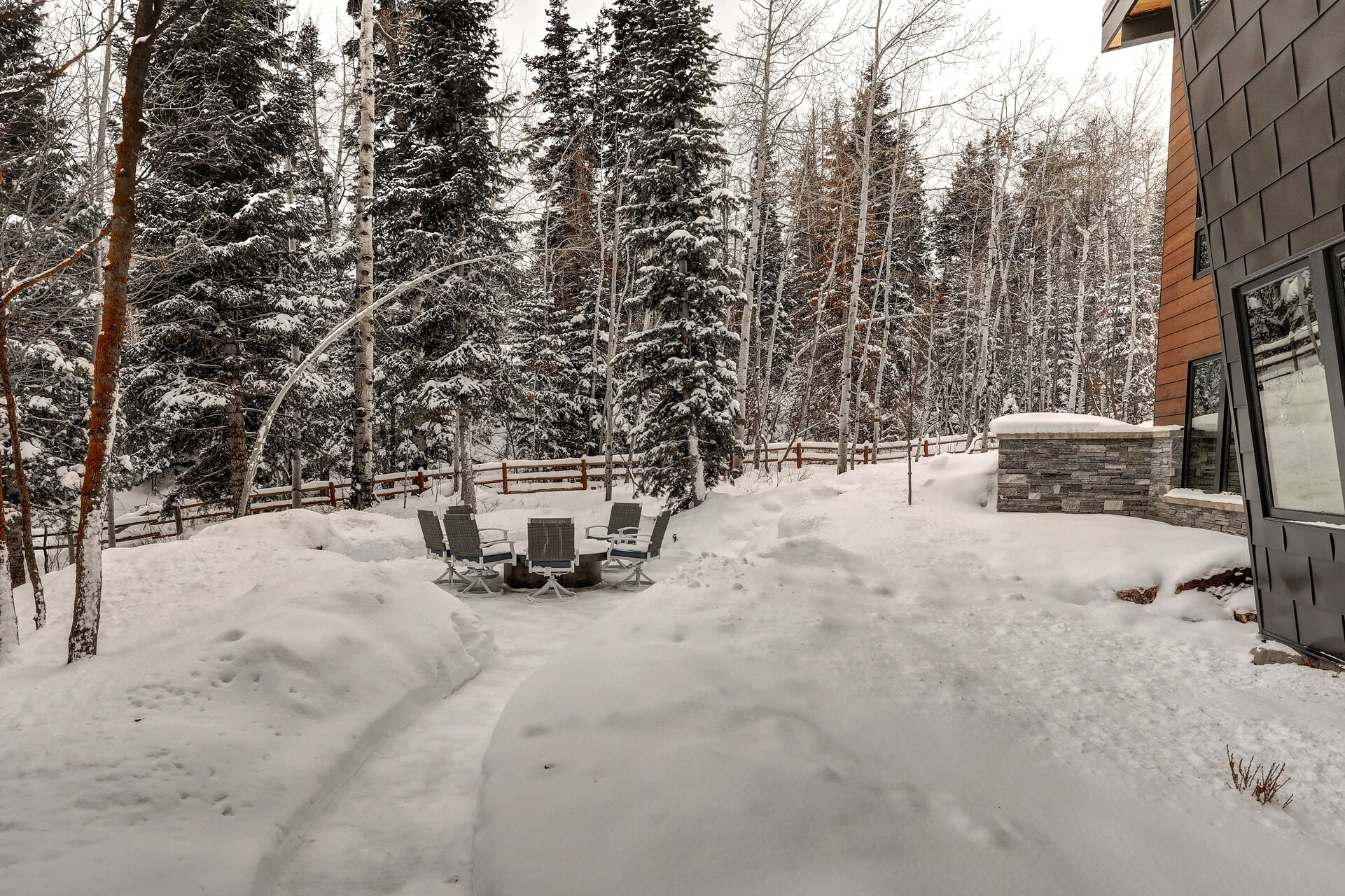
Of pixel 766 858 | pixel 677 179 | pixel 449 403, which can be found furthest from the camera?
pixel 449 403

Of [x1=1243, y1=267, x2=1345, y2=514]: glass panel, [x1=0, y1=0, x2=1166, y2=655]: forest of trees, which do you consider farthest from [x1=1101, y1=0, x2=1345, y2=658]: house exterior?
[x1=0, y1=0, x2=1166, y2=655]: forest of trees

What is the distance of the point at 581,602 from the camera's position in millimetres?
7820

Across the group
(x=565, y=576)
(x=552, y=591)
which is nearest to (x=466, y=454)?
(x=565, y=576)

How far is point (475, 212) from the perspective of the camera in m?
14.4

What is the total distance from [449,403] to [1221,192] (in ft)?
42.0

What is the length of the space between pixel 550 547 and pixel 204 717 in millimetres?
4813

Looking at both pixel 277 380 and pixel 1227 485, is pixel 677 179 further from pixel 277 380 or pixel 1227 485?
pixel 1227 485

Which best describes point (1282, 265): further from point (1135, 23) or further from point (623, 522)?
point (623, 522)

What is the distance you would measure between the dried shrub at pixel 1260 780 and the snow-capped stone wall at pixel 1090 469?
5084 millimetres

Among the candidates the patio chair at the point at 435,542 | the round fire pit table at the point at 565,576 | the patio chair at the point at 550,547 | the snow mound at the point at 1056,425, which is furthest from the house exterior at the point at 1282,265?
the patio chair at the point at 435,542

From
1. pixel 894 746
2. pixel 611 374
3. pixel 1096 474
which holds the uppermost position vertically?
pixel 611 374

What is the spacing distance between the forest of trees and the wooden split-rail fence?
0.81 metres

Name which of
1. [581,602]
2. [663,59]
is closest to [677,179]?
[663,59]

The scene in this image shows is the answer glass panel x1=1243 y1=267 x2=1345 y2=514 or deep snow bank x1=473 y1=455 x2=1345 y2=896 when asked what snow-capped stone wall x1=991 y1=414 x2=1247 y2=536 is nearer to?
deep snow bank x1=473 y1=455 x2=1345 y2=896
